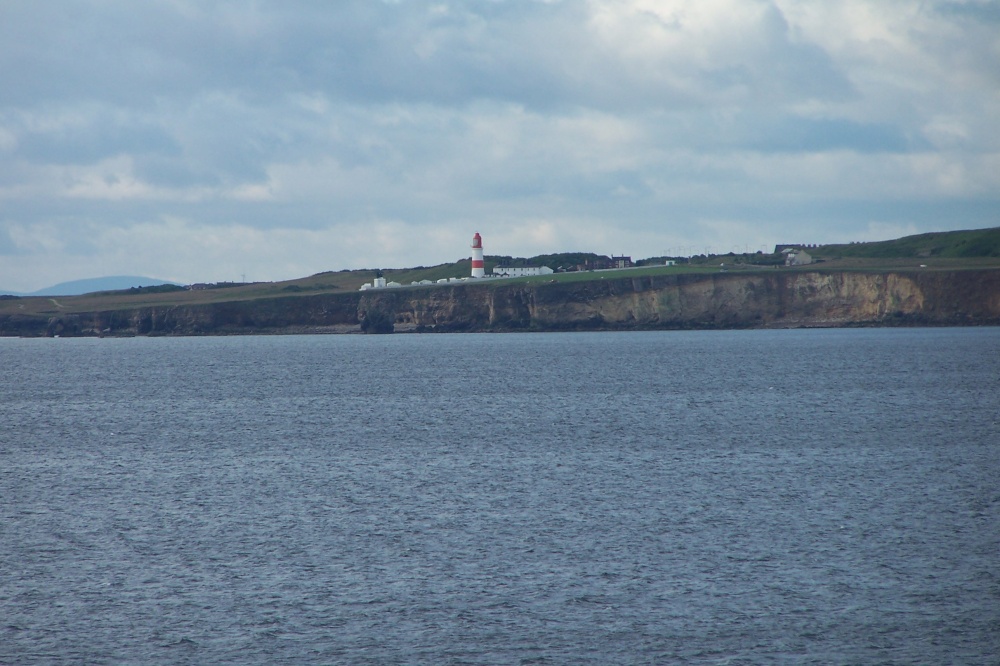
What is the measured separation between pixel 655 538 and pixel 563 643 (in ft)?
25.1

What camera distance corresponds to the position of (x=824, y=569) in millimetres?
22031

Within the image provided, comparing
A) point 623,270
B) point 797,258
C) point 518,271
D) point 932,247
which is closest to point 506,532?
point 623,270

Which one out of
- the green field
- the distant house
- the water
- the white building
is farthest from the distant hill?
the water

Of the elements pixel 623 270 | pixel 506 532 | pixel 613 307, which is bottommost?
pixel 506 532

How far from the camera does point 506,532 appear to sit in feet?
84.2

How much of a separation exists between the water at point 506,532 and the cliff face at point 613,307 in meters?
83.5

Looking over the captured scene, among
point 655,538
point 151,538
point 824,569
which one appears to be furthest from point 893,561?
point 151,538

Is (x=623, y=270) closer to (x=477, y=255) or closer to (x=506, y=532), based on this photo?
(x=477, y=255)

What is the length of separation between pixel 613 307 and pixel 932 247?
2289 inches

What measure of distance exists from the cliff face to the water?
8351 cm

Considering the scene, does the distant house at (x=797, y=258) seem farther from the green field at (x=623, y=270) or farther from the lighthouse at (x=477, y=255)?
→ the lighthouse at (x=477, y=255)

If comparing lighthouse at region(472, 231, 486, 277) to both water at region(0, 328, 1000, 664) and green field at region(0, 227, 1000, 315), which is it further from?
water at region(0, 328, 1000, 664)

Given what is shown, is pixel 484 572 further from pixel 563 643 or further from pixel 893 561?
pixel 893 561

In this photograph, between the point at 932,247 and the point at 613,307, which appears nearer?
the point at 613,307
